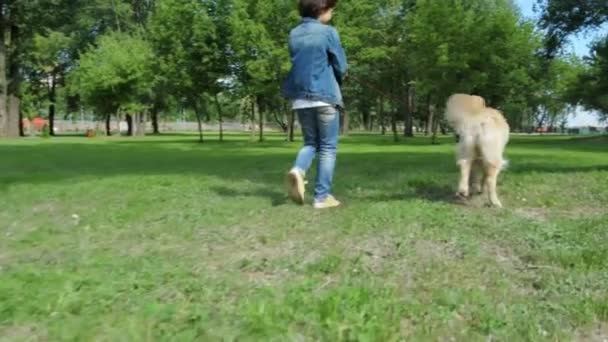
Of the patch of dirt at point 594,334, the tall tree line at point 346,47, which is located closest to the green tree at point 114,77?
the tall tree line at point 346,47

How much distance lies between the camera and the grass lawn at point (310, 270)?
290 centimetres

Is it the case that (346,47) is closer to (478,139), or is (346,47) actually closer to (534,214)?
(478,139)

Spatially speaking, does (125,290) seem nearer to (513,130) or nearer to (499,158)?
(499,158)

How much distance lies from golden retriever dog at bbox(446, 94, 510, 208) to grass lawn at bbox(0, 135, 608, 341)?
0.27 m

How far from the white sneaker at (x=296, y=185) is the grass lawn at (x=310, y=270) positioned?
0.24 meters

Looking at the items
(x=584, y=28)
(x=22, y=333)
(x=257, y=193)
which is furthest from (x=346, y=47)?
(x=22, y=333)

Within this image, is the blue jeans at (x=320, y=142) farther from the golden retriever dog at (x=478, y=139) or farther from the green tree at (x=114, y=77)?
the green tree at (x=114, y=77)

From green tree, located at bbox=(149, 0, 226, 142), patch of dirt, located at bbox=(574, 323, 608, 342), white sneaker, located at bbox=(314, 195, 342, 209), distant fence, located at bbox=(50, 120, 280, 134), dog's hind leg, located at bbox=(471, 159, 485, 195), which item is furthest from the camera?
distant fence, located at bbox=(50, 120, 280, 134)

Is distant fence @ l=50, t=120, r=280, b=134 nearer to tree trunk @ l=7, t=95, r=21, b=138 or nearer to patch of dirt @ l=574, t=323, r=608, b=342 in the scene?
tree trunk @ l=7, t=95, r=21, b=138

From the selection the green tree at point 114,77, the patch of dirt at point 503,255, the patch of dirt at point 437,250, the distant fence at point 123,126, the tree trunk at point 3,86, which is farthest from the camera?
the distant fence at point 123,126

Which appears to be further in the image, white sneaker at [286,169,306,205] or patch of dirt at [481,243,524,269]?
white sneaker at [286,169,306,205]

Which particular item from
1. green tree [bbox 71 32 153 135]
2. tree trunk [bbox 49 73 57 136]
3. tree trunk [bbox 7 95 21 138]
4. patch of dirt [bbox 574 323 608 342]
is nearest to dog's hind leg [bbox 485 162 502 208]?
patch of dirt [bbox 574 323 608 342]

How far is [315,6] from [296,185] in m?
1.71

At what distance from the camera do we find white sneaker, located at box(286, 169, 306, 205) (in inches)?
226
